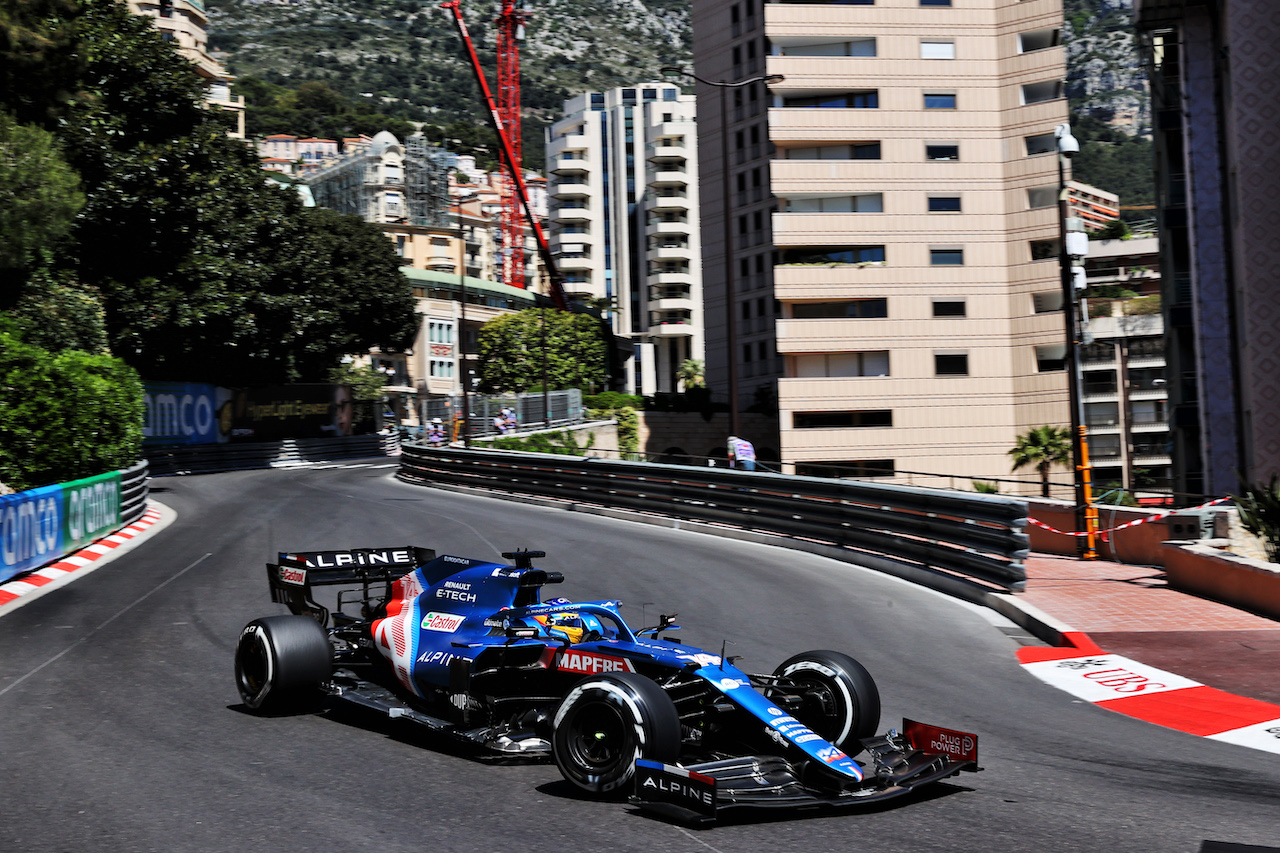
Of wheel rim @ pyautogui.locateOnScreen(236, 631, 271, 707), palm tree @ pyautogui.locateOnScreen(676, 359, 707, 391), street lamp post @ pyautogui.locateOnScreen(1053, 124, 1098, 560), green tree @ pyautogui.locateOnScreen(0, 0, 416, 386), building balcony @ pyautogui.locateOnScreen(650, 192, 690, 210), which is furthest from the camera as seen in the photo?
building balcony @ pyautogui.locateOnScreen(650, 192, 690, 210)

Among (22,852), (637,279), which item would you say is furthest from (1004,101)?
(637,279)

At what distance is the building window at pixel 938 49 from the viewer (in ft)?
178

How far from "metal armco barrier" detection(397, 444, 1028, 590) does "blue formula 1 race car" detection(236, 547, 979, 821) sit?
7.35 metres

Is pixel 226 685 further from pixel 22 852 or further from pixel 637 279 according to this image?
pixel 637 279

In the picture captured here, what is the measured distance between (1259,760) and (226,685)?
7.51 meters

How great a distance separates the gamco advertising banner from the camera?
1498 cm

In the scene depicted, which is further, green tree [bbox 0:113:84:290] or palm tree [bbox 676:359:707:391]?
palm tree [bbox 676:359:707:391]

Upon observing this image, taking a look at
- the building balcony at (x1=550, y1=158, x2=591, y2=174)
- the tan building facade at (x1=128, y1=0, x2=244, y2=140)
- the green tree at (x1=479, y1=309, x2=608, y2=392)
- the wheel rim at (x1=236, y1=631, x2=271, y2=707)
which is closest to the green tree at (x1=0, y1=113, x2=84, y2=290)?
the wheel rim at (x1=236, y1=631, x2=271, y2=707)

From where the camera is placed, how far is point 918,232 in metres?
54.1

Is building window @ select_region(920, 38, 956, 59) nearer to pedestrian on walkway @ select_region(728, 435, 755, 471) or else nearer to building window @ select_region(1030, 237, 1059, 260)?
building window @ select_region(1030, 237, 1059, 260)

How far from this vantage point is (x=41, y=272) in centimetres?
3491

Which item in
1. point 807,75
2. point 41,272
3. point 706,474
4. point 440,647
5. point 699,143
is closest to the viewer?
point 440,647

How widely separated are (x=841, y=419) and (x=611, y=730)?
1931 inches

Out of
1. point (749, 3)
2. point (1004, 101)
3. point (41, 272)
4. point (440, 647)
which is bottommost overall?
point (440, 647)
